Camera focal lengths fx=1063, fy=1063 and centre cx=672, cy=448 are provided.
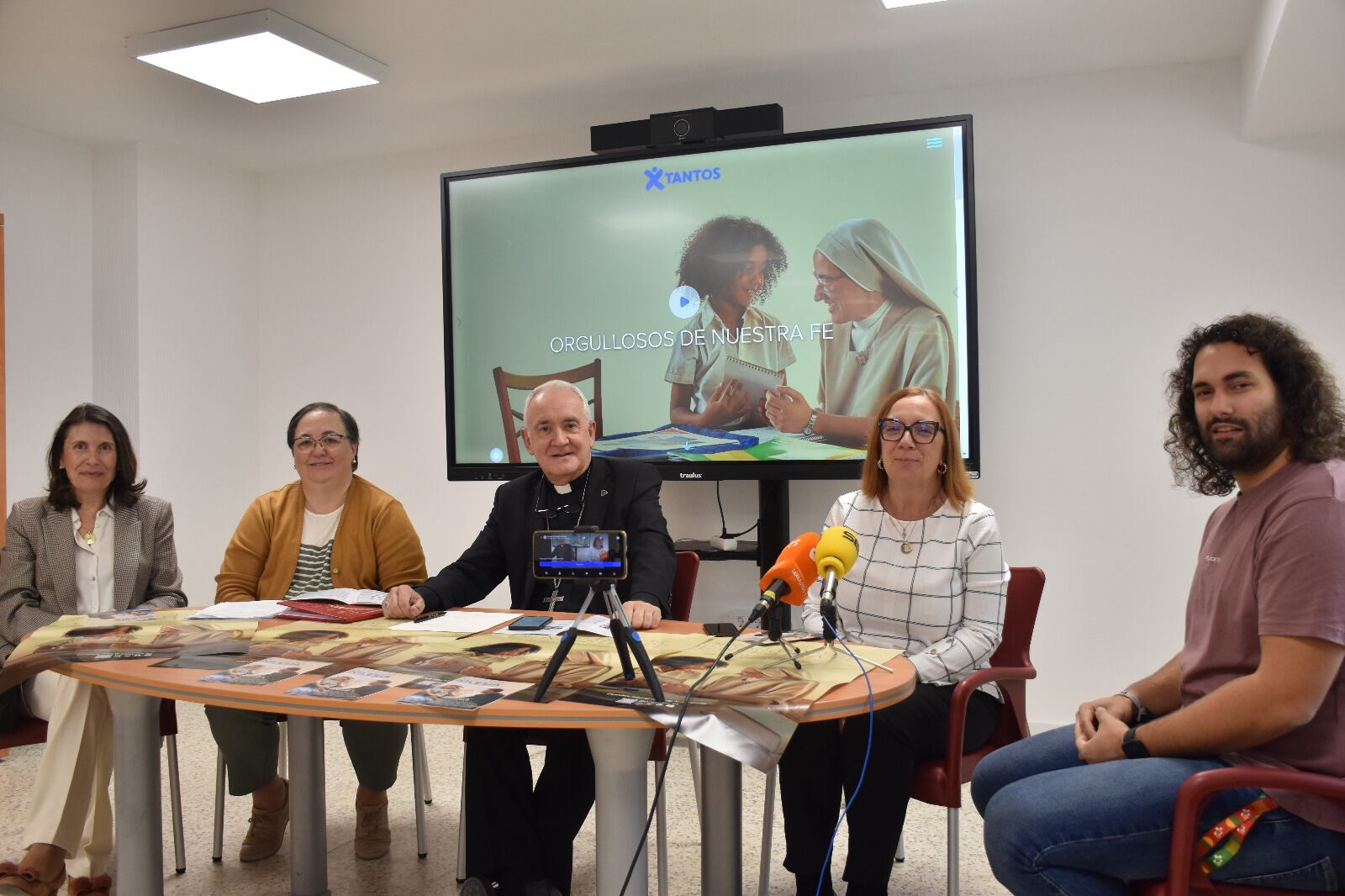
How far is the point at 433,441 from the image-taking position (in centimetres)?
524

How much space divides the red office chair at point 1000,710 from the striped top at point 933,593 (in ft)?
0.24

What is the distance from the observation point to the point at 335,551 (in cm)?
315

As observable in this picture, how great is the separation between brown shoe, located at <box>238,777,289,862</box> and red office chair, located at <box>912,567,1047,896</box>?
1923mm

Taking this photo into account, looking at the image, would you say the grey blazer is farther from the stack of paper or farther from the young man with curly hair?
the young man with curly hair

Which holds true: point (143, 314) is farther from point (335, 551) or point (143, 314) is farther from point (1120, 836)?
point (1120, 836)

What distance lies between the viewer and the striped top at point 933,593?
7.98ft

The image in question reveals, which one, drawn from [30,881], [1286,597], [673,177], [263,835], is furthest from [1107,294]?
[30,881]

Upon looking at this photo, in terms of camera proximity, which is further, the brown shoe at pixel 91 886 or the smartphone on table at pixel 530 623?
the brown shoe at pixel 91 886

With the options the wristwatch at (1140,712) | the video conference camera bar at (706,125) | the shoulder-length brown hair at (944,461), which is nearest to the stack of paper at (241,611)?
the shoulder-length brown hair at (944,461)

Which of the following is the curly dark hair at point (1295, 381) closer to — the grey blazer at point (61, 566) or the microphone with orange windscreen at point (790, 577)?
the microphone with orange windscreen at point (790, 577)

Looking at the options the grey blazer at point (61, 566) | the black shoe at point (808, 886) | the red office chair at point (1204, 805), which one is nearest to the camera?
the red office chair at point (1204, 805)

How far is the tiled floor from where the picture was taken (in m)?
2.90

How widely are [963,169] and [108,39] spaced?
3.18m

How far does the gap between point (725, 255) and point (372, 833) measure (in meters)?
2.51
